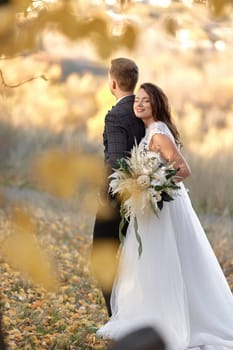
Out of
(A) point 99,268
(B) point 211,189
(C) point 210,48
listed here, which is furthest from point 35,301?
(C) point 210,48

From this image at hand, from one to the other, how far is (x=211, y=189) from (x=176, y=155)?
17.3 feet

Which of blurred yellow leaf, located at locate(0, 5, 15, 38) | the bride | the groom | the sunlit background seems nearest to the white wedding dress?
the bride

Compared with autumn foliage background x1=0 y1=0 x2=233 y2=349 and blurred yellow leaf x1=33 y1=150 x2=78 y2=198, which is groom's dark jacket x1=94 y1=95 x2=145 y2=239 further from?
blurred yellow leaf x1=33 y1=150 x2=78 y2=198

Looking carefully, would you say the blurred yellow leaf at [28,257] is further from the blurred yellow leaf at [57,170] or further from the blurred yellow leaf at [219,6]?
the blurred yellow leaf at [219,6]

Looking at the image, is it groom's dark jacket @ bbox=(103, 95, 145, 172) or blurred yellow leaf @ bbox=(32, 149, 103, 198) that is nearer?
blurred yellow leaf @ bbox=(32, 149, 103, 198)

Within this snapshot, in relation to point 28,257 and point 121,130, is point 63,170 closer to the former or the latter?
point 28,257

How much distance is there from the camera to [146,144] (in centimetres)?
485

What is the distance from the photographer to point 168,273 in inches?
197

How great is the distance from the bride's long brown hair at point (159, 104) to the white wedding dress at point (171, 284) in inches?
2.1

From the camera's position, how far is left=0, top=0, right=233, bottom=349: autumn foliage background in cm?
140

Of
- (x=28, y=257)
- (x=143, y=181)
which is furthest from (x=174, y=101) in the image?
(x=28, y=257)

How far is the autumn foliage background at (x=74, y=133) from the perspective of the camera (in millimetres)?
1396

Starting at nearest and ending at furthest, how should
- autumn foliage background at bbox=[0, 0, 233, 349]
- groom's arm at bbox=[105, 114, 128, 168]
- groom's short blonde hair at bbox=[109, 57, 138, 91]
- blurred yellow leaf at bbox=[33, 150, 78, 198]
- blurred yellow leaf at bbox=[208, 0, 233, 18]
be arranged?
blurred yellow leaf at bbox=[33, 150, 78, 198] < autumn foliage background at bbox=[0, 0, 233, 349] < blurred yellow leaf at bbox=[208, 0, 233, 18] < groom's arm at bbox=[105, 114, 128, 168] < groom's short blonde hair at bbox=[109, 57, 138, 91]

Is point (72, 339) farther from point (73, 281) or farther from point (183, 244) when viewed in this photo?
point (73, 281)
